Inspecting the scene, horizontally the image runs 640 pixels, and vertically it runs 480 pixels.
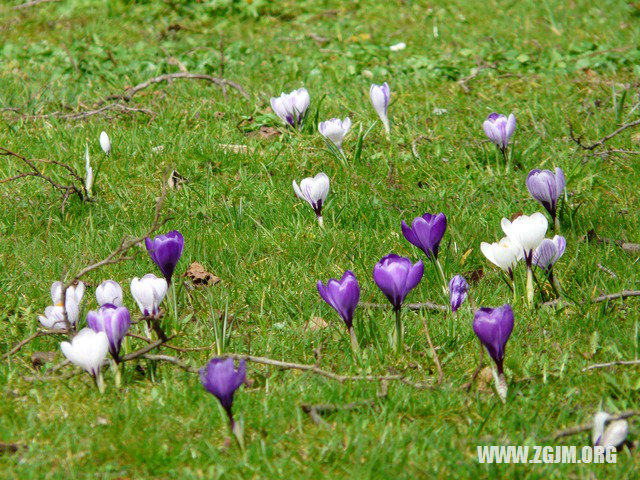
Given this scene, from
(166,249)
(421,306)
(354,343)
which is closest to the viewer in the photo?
(354,343)

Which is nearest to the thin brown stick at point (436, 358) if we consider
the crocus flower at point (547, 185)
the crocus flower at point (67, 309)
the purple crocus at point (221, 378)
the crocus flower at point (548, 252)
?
the crocus flower at point (548, 252)

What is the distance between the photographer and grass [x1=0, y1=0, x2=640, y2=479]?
231 cm

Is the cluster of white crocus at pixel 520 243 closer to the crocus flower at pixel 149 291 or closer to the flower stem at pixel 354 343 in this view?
Result: the flower stem at pixel 354 343

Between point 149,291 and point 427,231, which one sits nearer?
point 149,291

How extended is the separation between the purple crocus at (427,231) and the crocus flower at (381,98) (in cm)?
153

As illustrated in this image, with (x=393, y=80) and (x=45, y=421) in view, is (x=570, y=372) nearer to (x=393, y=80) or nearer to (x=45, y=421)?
(x=45, y=421)

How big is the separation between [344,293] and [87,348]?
Answer: 2.59 ft

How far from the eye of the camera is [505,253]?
2842 millimetres

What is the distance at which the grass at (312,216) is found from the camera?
2.31 m

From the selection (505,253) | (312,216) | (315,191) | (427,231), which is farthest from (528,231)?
(312,216)

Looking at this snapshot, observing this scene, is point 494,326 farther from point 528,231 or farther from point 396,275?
point 528,231

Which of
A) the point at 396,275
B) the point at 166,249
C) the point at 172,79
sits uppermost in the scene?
the point at 172,79

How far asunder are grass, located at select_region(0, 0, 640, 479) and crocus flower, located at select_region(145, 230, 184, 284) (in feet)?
0.77

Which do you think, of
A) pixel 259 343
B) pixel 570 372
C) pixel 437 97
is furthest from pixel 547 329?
pixel 437 97
